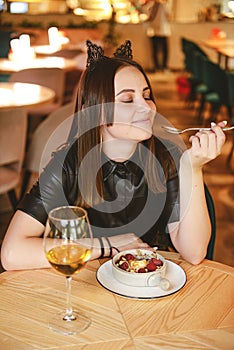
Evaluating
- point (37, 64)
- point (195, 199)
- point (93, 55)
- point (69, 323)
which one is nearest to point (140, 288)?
point (69, 323)

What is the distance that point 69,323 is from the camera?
124 cm

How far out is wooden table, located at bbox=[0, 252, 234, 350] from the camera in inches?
46.4

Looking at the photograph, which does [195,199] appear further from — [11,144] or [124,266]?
[11,144]

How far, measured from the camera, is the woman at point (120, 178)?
1579 mm

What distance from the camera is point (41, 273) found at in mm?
1480

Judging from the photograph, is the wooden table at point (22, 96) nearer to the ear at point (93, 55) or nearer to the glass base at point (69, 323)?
the ear at point (93, 55)

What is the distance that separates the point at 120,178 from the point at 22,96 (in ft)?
7.87

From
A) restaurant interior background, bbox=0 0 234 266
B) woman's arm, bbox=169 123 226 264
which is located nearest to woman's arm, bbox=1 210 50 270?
woman's arm, bbox=169 123 226 264

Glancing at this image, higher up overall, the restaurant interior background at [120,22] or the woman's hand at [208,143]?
the woman's hand at [208,143]

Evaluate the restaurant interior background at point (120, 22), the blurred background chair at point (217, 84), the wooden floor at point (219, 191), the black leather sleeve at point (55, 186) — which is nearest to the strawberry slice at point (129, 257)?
the black leather sleeve at point (55, 186)

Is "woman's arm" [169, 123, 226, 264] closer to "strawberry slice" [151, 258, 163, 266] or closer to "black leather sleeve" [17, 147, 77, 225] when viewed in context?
"strawberry slice" [151, 258, 163, 266]

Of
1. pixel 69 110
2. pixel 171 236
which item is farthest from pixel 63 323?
pixel 69 110

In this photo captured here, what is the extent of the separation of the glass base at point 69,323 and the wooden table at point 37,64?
4368 mm

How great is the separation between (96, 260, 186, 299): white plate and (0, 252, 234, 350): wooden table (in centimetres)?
1
